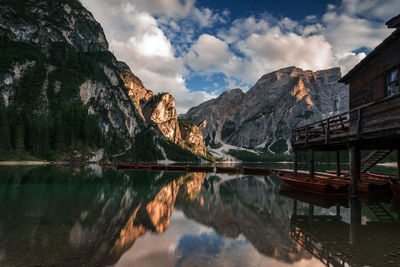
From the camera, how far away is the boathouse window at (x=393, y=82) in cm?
1707

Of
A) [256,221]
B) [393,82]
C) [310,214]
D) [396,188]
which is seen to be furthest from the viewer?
[396,188]

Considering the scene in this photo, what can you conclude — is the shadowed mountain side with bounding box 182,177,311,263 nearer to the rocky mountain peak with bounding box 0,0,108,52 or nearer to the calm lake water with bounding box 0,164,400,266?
the calm lake water with bounding box 0,164,400,266

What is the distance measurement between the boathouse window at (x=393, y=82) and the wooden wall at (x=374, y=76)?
1.01ft

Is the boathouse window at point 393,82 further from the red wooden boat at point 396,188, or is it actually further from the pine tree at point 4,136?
the pine tree at point 4,136

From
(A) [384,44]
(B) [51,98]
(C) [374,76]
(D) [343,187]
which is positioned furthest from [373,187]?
(B) [51,98]

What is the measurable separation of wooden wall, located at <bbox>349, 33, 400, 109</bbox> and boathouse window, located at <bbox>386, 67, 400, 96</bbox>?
308 mm

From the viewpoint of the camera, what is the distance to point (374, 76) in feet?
64.3

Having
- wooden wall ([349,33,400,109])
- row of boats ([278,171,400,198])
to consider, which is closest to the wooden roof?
wooden wall ([349,33,400,109])

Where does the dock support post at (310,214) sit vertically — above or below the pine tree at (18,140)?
below

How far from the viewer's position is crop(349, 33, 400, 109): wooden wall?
17797 millimetres

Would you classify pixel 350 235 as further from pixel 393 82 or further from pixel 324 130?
pixel 324 130

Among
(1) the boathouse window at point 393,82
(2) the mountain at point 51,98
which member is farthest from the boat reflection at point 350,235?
(2) the mountain at point 51,98

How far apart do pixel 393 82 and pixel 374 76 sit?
2.21 m

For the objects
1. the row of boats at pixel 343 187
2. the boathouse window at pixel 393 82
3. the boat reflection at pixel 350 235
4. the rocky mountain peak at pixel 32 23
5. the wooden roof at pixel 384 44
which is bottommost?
the boat reflection at pixel 350 235
